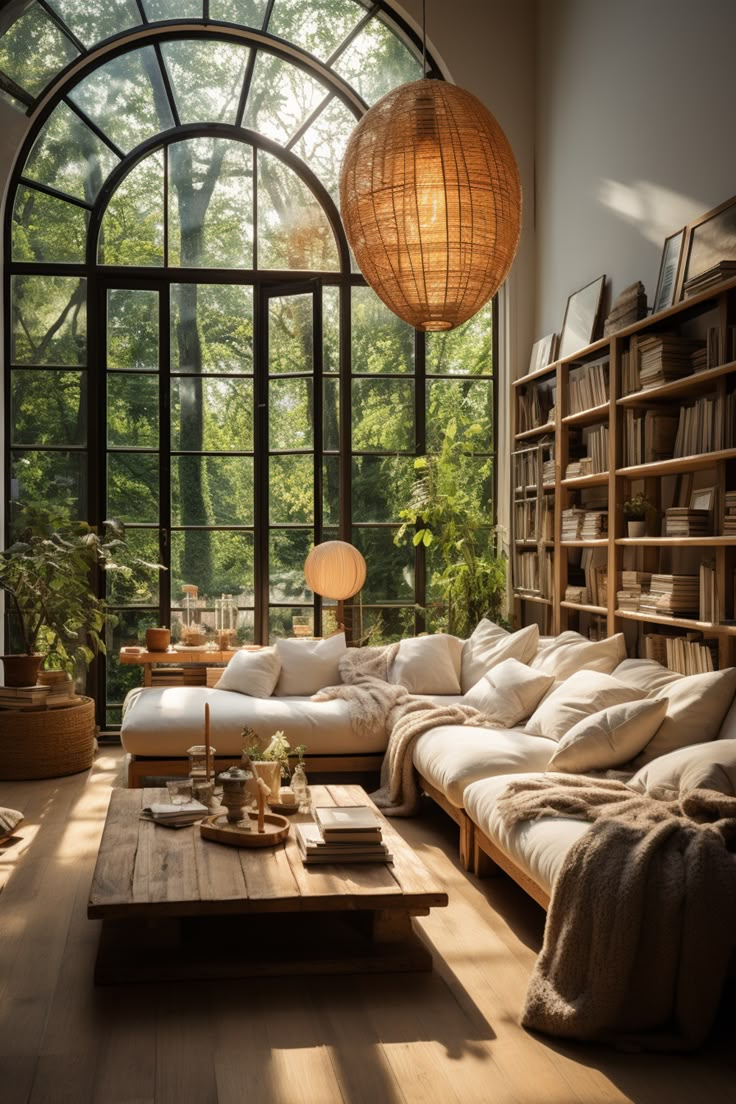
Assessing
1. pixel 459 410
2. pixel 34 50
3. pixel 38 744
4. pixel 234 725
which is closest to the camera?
pixel 234 725

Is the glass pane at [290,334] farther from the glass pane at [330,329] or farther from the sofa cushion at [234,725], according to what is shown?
the sofa cushion at [234,725]

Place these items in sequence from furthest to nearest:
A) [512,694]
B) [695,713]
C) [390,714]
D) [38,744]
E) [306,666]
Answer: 1. [306,666]
2. [38,744]
3. [390,714]
4. [512,694]
5. [695,713]

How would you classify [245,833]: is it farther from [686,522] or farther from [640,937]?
[686,522]

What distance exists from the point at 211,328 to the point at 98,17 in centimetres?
223

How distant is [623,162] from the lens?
587 cm

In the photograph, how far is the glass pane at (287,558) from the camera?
25.1 feet

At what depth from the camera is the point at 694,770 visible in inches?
139

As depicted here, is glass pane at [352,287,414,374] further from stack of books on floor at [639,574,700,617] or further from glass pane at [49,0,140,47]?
stack of books on floor at [639,574,700,617]

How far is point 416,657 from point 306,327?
2.62m

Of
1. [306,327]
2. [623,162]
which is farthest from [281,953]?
[306,327]

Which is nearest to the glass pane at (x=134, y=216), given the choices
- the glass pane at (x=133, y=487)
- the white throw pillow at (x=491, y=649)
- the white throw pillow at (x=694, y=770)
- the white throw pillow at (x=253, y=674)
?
the glass pane at (x=133, y=487)

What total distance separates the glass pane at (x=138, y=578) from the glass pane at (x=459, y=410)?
2.14m

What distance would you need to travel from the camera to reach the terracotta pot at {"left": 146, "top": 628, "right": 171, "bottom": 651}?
Result: 702cm

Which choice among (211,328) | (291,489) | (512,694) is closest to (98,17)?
(211,328)
